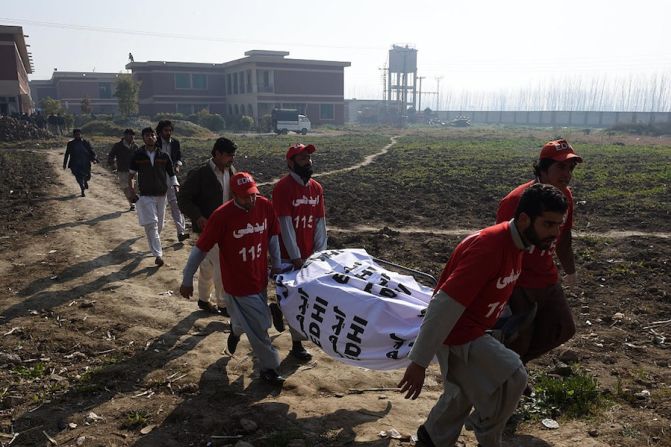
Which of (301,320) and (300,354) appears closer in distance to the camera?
(301,320)

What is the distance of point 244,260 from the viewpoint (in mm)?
5082

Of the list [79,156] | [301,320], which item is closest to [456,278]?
[301,320]

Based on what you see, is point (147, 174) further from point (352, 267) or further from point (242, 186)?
point (352, 267)

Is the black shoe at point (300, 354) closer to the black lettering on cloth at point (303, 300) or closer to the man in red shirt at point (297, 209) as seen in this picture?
the man in red shirt at point (297, 209)

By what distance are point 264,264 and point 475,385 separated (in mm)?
2486

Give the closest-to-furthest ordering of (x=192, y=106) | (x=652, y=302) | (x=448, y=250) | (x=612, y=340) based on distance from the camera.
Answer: (x=612, y=340) → (x=652, y=302) → (x=448, y=250) → (x=192, y=106)

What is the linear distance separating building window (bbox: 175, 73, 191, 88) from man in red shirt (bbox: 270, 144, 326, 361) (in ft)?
251

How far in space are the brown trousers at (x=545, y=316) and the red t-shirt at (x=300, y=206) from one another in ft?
7.60

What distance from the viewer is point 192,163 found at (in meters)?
24.9

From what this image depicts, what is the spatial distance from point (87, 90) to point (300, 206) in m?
91.4

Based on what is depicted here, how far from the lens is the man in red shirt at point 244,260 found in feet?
16.4

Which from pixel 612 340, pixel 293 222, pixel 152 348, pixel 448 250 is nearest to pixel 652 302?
pixel 612 340

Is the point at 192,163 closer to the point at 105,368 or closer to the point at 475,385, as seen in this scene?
the point at 105,368

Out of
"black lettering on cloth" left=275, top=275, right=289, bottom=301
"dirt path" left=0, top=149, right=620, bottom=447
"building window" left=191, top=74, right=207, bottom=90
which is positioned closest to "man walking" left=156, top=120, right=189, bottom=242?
"dirt path" left=0, top=149, right=620, bottom=447
